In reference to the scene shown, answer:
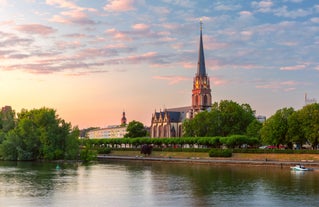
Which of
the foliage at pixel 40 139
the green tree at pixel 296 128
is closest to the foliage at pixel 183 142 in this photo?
the foliage at pixel 40 139

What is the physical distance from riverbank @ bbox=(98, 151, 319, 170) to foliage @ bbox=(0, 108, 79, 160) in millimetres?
20449

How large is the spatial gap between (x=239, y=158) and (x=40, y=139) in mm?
45433

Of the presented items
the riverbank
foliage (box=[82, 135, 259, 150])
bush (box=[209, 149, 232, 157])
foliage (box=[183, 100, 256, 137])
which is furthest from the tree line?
bush (box=[209, 149, 232, 157])

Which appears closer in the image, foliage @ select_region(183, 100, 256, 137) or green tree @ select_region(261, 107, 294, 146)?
green tree @ select_region(261, 107, 294, 146)

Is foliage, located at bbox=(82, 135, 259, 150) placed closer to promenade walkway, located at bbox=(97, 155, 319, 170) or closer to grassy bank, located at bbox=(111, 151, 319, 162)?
grassy bank, located at bbox=(111, 151, 319, 162)

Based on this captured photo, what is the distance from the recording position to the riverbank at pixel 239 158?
323 feet

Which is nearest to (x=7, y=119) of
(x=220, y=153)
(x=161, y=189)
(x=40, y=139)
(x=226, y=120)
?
(x=40, y=139)

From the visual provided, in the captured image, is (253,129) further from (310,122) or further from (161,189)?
(161,189)

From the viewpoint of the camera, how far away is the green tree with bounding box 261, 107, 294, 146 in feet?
367

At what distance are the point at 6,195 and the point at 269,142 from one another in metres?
72.6

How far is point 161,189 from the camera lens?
200 feet

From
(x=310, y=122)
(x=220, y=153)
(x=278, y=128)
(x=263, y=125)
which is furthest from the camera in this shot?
(x=263, y=125)

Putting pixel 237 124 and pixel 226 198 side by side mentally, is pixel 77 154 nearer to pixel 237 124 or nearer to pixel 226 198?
pixel 237 124

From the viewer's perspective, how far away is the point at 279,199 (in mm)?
52531
